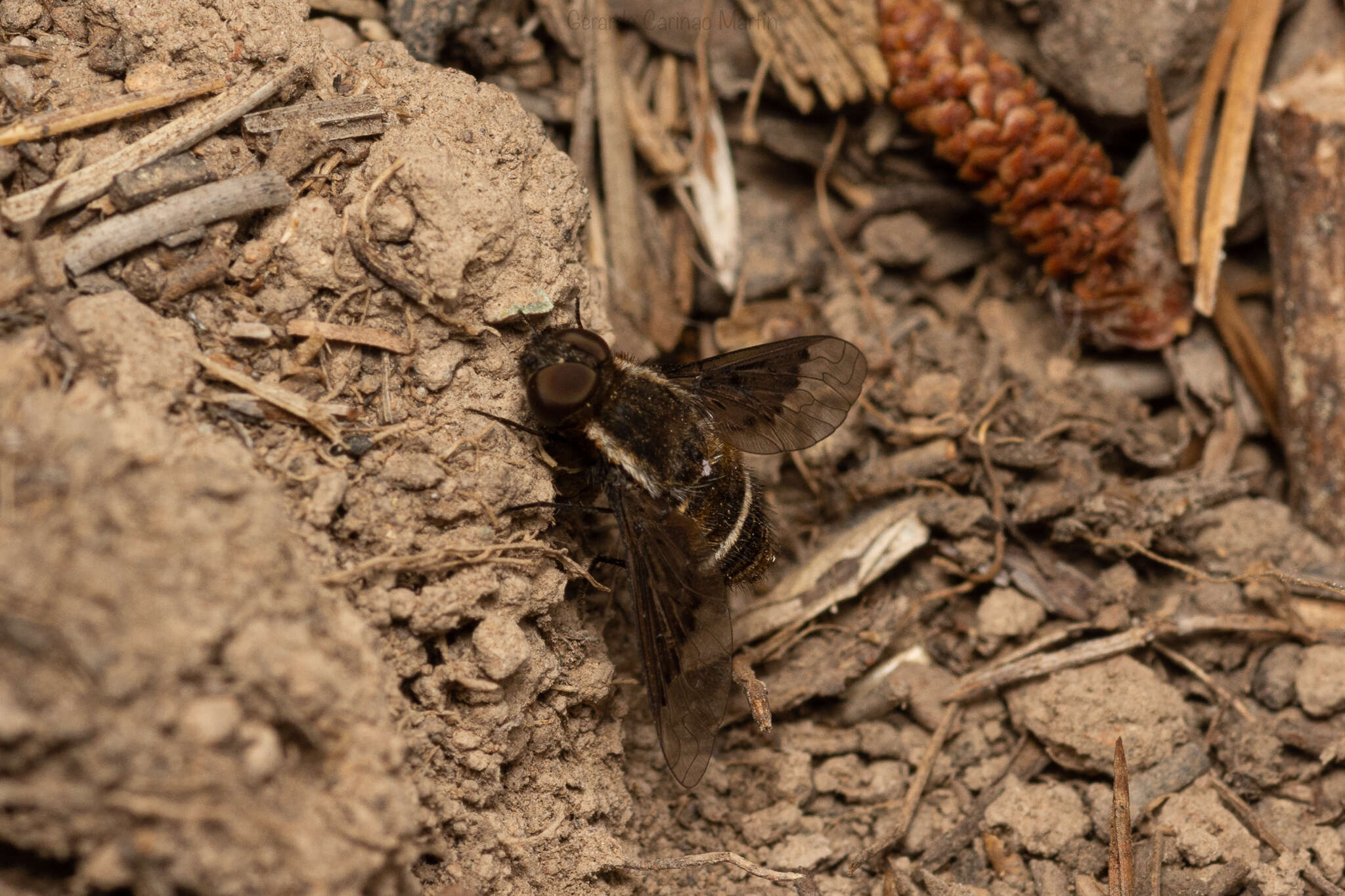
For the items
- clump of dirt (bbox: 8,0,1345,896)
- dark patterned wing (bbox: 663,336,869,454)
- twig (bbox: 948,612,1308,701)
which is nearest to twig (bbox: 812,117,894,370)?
clump of dirt (bbox: 8,0,1345,896)

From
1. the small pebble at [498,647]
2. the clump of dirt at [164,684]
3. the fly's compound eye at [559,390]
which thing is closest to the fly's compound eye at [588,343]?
the fly's compound eye at [559,390]

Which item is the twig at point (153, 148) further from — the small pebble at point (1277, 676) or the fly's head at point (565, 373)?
the small pebble at point (1277, 676)

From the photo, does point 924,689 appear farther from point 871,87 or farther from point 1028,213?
point 871,87

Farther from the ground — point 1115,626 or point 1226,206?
point 1226,206

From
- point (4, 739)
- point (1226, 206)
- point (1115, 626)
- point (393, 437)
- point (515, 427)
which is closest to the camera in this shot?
point (4, 739)

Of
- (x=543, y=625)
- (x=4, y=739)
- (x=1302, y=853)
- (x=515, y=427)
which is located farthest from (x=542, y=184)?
(x=1302, y=853)

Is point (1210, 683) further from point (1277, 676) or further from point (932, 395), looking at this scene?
point (932, 395)
